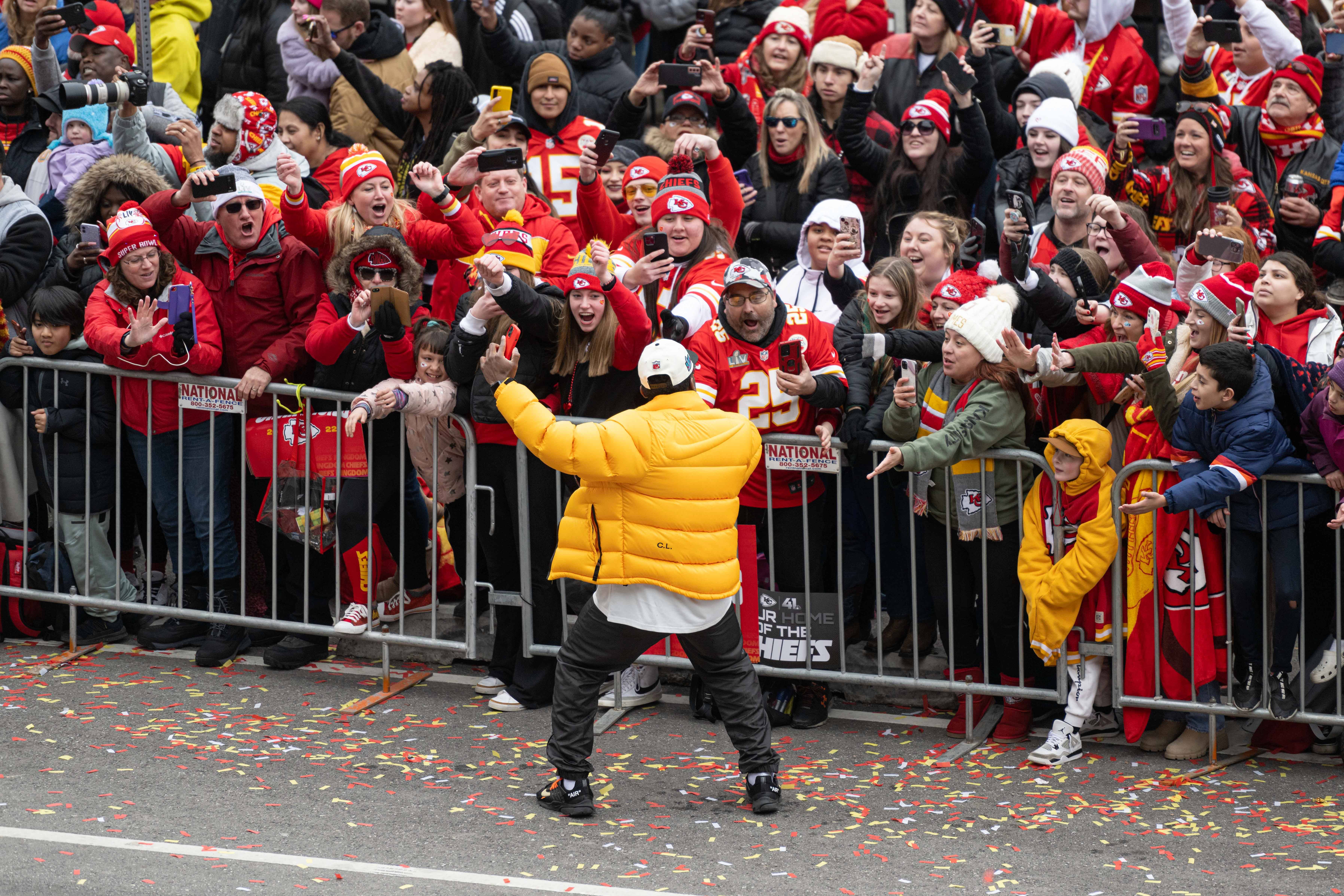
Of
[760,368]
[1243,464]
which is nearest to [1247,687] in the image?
[1243,464]

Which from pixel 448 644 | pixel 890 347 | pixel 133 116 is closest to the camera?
pixel 890 347

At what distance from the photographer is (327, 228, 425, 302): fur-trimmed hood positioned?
8477 mm

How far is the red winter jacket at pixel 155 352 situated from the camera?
27.9 feet

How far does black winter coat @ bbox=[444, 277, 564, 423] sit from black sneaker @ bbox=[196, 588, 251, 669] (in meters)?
1.89

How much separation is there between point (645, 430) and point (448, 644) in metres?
2.31

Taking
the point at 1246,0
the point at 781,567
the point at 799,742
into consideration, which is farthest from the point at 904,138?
the point at 799,742

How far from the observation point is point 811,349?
772 cm

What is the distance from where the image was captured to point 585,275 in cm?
757

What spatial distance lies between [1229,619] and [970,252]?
7.16ft

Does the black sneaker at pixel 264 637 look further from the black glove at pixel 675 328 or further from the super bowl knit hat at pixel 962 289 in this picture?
the super bowl knit hat at pixel 962 289

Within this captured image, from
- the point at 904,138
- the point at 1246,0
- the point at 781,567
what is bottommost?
the point at 781,567

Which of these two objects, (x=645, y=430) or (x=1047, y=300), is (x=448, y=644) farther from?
(x=1047, y=300)

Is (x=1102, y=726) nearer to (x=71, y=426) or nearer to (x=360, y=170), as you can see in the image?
(x=360, y=170)

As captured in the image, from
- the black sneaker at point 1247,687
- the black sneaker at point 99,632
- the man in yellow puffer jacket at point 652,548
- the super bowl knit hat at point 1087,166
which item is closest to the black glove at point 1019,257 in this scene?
the super bowl knit hat at point 1087,166
